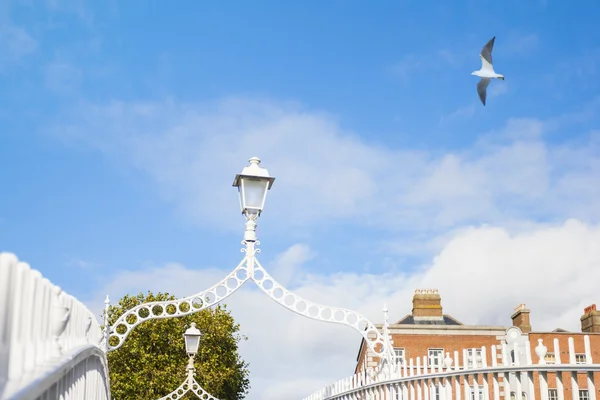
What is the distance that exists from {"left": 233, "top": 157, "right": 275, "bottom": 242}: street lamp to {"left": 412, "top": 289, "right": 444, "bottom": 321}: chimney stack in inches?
1464

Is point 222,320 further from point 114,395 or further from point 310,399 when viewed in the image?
point 310,399

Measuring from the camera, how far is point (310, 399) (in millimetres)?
15445

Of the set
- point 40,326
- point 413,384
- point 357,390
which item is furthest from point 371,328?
point 40,326

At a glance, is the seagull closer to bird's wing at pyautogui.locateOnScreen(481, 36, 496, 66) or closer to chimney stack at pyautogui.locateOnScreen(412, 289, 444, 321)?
bird's wing at pyautogui.locateOnScreen(481, 36, 496, 66)

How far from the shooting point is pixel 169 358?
34.8m

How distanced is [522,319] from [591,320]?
4186 mm

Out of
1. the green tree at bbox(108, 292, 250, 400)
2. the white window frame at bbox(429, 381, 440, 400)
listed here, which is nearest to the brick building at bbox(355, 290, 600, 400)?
the green tree at bbox(108, 292, 250, 400)

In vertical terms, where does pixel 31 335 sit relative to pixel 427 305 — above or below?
below

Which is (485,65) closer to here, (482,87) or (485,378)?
(482,87)

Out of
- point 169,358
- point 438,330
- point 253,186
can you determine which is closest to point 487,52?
point 253,186

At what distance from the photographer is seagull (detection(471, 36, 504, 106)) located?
53.2 ft

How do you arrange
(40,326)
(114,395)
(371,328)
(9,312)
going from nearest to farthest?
(9,312), (40,326), (371,328), (114,395)

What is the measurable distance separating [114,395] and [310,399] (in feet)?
66.7

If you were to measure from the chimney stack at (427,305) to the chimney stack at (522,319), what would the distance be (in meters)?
5.00
